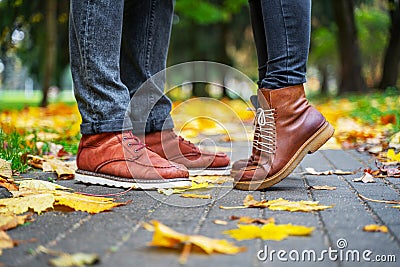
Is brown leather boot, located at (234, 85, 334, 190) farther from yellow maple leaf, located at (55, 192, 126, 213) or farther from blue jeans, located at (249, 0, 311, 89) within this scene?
yellow maple leaf, located at (55, 192, 126, 213)

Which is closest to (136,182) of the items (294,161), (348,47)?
(294,161)

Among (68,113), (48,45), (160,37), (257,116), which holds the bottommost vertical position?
(68,113)

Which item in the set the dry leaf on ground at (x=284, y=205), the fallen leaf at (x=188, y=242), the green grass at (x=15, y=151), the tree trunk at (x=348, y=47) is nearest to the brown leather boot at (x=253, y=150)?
the dry leaf on ground at (x=284, y=205)

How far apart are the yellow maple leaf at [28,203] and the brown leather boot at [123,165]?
37 cm

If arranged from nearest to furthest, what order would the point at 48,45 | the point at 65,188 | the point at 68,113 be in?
the point at 65,188 → the point at 68,113 → the point at 48,45

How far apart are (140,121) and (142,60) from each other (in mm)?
262

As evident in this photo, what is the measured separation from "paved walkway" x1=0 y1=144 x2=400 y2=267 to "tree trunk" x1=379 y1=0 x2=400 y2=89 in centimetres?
863

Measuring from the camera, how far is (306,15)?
1.94 metres

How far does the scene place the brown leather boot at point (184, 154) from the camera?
2301mm

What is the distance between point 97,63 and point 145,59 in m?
0.41

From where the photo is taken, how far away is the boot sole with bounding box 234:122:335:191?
1.90 meters

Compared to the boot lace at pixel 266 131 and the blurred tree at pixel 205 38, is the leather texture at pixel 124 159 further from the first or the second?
the blurred tree at pixel 205 38

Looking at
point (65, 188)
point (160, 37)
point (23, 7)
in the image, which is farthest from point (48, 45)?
point (65, 188)

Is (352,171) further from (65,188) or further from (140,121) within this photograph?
(65,188)
